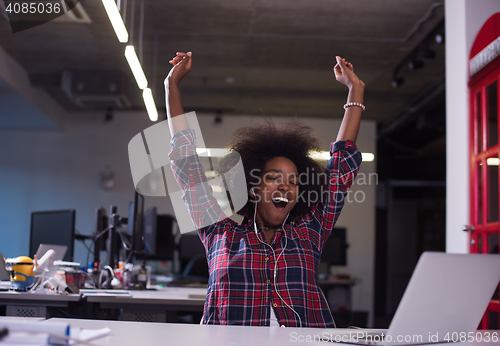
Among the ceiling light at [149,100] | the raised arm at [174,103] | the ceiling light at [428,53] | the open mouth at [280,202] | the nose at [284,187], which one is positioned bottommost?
the open mouth at [280,202]

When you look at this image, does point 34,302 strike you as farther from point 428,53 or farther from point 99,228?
point 428,53

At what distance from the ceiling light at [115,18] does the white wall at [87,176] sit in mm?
3828

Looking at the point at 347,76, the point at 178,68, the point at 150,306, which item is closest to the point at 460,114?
the point at 347,76

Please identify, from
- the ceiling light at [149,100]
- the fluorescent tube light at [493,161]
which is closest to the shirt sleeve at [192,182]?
the fluorescent tube light at [493,161]

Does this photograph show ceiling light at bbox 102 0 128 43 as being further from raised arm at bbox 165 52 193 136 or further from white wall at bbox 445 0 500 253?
white wall at bbox 445 0 500 253

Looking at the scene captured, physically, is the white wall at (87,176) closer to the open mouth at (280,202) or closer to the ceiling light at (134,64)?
the ceiling light at (134,64)

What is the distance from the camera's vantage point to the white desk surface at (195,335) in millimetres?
991

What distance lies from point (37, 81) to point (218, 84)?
2.40 metres

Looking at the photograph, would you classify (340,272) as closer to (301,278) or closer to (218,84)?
(218,84)

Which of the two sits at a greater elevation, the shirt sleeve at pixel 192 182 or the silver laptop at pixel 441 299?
the shirt sleeve at pixel 192 182

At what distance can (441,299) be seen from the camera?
3.21 ft

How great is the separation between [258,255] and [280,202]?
9.4 inches

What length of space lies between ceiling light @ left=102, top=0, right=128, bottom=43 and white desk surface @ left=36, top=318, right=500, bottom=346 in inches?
96.4

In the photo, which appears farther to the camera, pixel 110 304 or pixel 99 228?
pixel 99 228
